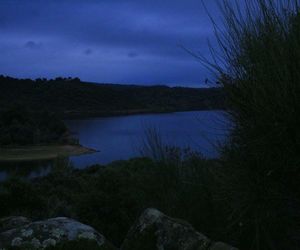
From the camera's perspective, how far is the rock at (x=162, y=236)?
5.56 m

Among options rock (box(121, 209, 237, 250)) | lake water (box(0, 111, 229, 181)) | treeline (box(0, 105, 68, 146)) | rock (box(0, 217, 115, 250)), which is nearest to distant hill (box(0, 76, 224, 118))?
lake water (box(0, 111, 229, 181))

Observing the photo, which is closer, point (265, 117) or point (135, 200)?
point (265, 117)

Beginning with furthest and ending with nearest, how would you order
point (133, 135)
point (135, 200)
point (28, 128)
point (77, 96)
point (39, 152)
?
point (77, 96), point (28, 128), point (39, 152), point (133, 135), point (135, 200)

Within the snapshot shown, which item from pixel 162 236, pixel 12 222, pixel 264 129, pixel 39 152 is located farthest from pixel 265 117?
pixel 39 152

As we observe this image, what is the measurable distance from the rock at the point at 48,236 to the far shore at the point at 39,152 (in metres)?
48.4

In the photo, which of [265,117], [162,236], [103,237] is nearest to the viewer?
[265,117]

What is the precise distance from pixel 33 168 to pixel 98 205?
39.1 metres

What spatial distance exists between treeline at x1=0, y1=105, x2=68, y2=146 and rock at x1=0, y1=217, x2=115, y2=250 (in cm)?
6150

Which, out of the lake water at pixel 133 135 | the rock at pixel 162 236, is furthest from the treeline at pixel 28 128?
the rock at pixel 162 236

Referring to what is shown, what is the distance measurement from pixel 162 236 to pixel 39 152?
2172 inches

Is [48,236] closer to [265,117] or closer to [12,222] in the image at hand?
[12,222]

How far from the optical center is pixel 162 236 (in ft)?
18.8

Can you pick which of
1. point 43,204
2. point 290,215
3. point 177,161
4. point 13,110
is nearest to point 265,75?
point 290,215

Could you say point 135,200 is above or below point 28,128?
above
